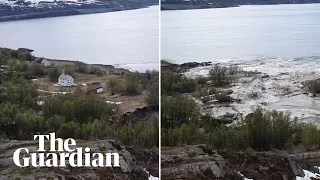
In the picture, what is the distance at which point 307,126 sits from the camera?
3.33 m

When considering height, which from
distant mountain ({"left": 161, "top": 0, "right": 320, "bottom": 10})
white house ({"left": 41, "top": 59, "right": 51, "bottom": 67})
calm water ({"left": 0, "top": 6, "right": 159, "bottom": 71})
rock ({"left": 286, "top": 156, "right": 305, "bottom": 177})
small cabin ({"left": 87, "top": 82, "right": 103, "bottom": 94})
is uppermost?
distant mountain ({"left": 161, "top": 0, "right": 320, "bottom": 10})

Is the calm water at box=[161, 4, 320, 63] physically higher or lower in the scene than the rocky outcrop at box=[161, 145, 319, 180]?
higher

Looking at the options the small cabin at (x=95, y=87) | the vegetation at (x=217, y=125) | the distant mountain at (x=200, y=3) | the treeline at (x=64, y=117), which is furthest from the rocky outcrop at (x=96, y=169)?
the distant mountain at (x=200, y=3)

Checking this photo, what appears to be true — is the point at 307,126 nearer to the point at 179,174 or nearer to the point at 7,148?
the point at 179,174

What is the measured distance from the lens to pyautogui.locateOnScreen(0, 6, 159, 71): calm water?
3242mm

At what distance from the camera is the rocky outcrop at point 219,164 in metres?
3.38

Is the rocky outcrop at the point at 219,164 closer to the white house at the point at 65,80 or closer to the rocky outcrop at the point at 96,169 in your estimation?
the rocky outcrop at the point at 96,169

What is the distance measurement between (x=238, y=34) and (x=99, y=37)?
882 millimetres

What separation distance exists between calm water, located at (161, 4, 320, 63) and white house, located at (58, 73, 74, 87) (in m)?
0.60

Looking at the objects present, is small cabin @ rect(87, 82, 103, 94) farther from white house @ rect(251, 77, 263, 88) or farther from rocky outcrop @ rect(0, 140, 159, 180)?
white house @ rect(251, 77, 263, 88)

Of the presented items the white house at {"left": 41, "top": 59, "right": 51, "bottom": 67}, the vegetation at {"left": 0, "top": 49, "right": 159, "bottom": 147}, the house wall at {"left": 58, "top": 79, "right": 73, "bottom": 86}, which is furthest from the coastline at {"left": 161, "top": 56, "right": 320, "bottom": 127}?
the white house at {"left": 41, "top": 59, "right": 51, "bottom": 67}

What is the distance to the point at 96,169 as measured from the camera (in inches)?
130

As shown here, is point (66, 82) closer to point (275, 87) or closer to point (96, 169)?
point (96, 169)

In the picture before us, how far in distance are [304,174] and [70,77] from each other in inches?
63.9
